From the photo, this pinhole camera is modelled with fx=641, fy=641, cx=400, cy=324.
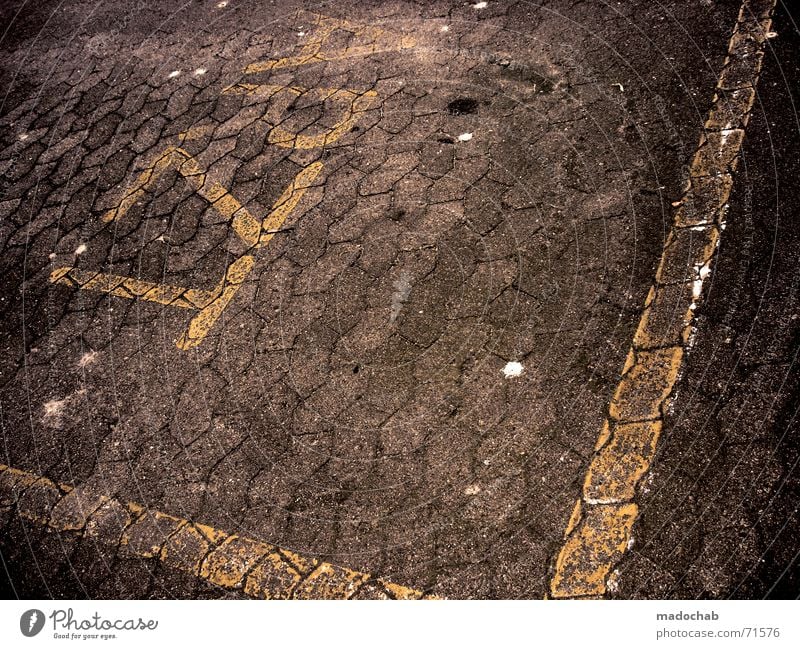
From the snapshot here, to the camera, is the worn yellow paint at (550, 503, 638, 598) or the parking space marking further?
the parking space marking

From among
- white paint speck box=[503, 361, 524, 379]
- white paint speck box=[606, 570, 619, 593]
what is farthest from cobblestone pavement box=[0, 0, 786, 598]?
white paint speck box=[606, 570, 619, 593]

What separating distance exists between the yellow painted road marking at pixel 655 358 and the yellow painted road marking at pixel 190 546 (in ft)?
2.48

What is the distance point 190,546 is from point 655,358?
2.48 metres

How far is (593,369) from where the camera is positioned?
3.25 meters

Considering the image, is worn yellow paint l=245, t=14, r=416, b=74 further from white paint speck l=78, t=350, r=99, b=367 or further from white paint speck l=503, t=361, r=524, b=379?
white paint speck l=503, t=361, r=524, b=379

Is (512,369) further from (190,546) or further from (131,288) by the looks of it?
(131,288)

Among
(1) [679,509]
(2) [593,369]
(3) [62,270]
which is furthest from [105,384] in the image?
(1) [679,509]

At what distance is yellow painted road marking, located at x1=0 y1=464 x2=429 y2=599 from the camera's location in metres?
2.86

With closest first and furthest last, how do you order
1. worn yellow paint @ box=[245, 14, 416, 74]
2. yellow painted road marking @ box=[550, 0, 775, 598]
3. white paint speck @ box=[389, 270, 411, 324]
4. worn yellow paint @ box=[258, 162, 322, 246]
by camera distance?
yellow painted road marking @ box=[550, 0, 775, 598]
white paint speck @ box=[389, 270, 411, 324]
worn yellow paint @ box=[258, 162, 322, 246]
worn yellow paint @ box=[245, 14, 416, 74]

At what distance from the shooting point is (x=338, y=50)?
571 centimetres

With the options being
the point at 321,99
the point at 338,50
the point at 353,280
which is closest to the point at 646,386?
the point at 353,280

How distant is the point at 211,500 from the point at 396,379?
113cm

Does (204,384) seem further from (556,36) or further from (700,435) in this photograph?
(556,36)

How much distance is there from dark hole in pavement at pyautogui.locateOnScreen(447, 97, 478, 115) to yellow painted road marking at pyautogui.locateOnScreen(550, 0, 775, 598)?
162cm
